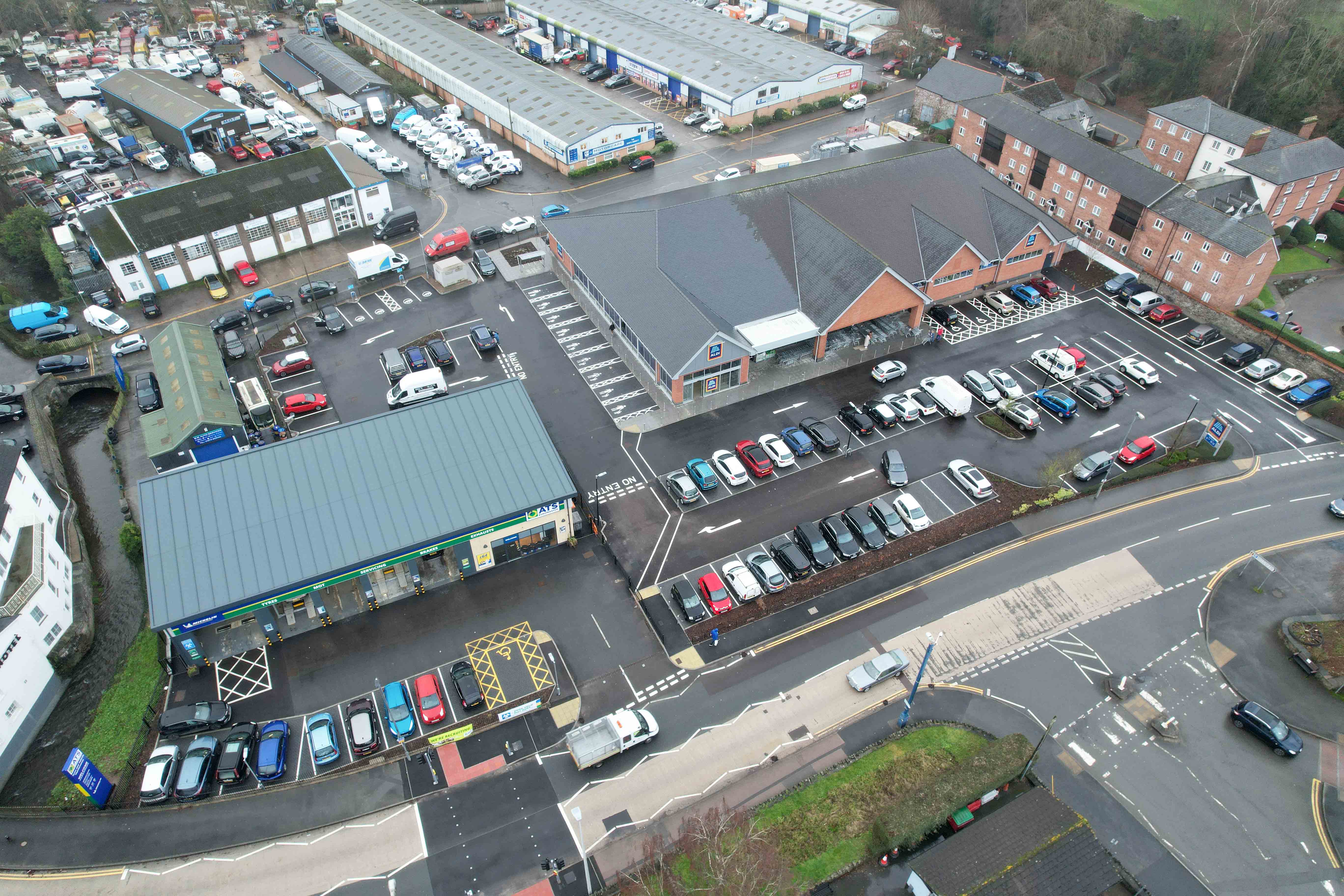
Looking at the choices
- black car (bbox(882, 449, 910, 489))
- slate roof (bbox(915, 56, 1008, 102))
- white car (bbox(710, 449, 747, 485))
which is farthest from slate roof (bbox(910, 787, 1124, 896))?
slate roof (bbox(915, 56, 1008, 102))

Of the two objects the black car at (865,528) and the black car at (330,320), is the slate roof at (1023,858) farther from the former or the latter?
the black car at (330,320)

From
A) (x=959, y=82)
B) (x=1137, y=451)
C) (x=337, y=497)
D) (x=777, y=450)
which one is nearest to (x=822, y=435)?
(x=777, y=450)

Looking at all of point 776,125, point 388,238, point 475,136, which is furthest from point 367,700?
point 776,125

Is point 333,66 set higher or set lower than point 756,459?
higher

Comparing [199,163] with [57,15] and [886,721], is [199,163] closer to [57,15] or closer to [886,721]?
[57,15]

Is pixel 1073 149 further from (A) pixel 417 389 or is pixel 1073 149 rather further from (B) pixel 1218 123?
(A) pixel 417 389

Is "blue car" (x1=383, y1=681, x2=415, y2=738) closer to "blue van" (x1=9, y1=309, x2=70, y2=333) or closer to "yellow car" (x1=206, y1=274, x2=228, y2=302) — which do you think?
"yellow car" (x1=206, y1=274, x2=228, y2=302)
